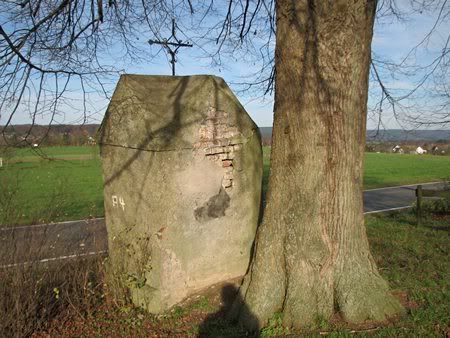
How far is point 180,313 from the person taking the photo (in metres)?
5.02

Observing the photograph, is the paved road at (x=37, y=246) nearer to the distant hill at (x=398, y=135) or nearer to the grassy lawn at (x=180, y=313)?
the grassy lawn at (x=180, y=313)

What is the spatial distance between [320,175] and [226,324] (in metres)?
1.98

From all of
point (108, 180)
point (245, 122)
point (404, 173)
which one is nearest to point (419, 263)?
point (245, 122)

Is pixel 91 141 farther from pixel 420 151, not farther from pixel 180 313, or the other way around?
pixel 420 151

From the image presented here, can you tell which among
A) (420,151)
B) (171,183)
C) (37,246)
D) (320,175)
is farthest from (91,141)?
(420,151)

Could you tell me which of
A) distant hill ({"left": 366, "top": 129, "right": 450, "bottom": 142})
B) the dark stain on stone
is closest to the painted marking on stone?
the dark stain on stone

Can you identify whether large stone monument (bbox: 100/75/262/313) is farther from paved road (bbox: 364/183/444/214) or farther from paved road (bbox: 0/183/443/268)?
paved road (bbox: 364/183/444/214)

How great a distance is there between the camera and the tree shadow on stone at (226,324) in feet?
14.4

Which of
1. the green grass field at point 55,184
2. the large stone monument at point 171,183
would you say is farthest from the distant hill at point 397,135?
the green grass field at point 55,184

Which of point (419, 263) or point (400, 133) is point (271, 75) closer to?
point (400, 133)

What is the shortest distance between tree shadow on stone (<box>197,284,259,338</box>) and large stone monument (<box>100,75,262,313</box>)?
1.65 ft

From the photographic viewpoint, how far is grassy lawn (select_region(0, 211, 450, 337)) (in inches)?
165

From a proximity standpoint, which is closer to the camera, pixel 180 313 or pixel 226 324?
pixel 226 324

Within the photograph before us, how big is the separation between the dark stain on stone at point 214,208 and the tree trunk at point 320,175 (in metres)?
1.11
